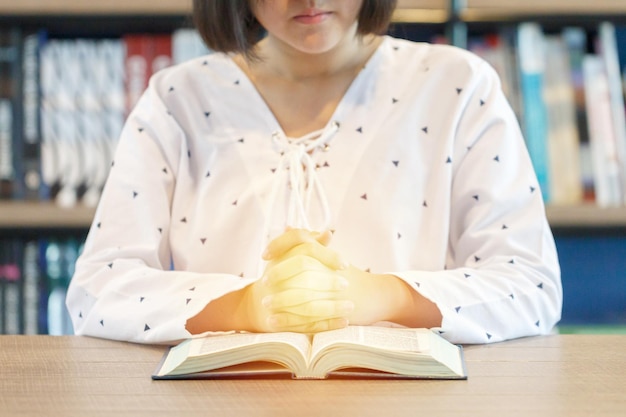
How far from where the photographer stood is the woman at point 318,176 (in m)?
1.24

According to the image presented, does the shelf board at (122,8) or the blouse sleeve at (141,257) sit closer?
the blouse sleeve at (141,257)

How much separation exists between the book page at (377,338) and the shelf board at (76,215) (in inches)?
36.6

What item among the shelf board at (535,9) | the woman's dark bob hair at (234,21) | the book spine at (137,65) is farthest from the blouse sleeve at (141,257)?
the shelf board at (535,9)

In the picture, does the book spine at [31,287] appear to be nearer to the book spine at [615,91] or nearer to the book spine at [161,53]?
the book spine at [161,53]

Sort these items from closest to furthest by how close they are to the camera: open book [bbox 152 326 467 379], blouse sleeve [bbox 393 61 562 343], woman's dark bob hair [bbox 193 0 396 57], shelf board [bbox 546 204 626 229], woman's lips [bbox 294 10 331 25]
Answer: open book [bbox 152 326 467 379] < blouse sleeve [bbox 393 61 562 343] < woman's lips [bbox 294 10 331 25] < woman's dark bob hair [bbox 193 0 396 57] < shelf board [bbox 546 204 626 229]

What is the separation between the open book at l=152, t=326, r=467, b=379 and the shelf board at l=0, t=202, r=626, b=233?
97cm

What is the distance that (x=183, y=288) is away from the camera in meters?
1.19

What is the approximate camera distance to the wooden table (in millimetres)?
812

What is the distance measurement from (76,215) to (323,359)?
108cm

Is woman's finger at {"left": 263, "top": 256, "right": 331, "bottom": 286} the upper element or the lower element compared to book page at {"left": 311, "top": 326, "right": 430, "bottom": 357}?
upper

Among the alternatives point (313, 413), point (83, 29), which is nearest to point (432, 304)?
point (313, 413)

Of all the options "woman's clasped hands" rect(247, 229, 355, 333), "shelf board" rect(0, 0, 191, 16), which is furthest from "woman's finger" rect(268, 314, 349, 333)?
"shelf board" rect(0, 0, 191, 16)

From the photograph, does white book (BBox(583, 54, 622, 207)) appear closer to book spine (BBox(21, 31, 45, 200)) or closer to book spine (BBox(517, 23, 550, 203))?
book spine (BBox(517, 23, 550, 203))

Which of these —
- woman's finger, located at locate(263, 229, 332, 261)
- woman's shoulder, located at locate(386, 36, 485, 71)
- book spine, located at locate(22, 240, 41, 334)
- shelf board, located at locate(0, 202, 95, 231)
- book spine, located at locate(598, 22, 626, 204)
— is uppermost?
woman's shoulder, located at locate(386, 36, 485, 71)
